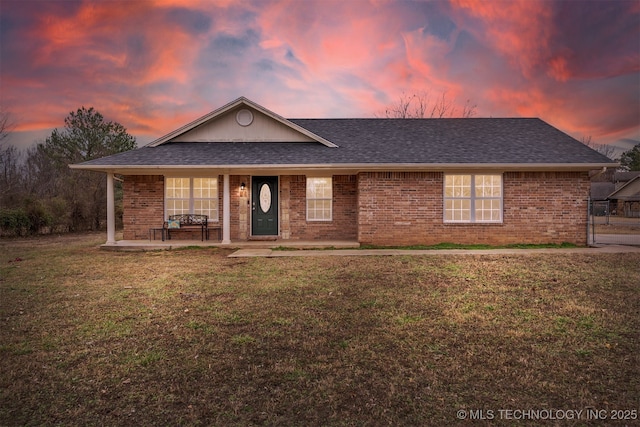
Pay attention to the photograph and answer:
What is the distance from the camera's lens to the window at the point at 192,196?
42.9 feet

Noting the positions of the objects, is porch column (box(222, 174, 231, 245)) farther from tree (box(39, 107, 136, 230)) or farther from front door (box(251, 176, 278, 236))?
tree (box(39, 107, 136, 230))

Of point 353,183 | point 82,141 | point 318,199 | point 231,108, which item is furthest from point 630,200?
point 82,141

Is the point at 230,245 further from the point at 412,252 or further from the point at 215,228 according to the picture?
the point at 412,252

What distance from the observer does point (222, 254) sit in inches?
416

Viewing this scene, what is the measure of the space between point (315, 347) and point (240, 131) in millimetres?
11391

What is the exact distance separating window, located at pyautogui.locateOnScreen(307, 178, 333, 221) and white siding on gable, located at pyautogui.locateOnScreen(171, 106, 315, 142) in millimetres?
1953

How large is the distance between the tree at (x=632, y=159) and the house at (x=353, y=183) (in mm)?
56694

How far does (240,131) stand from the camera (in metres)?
13.7

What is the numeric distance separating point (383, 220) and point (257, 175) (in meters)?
5.18

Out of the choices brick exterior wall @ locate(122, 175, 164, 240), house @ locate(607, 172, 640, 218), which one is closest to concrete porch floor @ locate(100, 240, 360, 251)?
brick exterior wall @ locate(122, 175, 164, 240)

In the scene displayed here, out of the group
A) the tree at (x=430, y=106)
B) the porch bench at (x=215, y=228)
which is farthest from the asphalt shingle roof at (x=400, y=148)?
the tree at (x=430, y=106)

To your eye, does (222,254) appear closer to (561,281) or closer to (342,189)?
(342,189)

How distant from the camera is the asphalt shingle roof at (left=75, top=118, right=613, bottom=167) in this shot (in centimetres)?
1173

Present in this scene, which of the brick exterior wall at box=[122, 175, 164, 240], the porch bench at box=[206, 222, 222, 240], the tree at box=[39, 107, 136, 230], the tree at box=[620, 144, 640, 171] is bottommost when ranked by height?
the porch bench at box=[206, 222, 222, 240]
